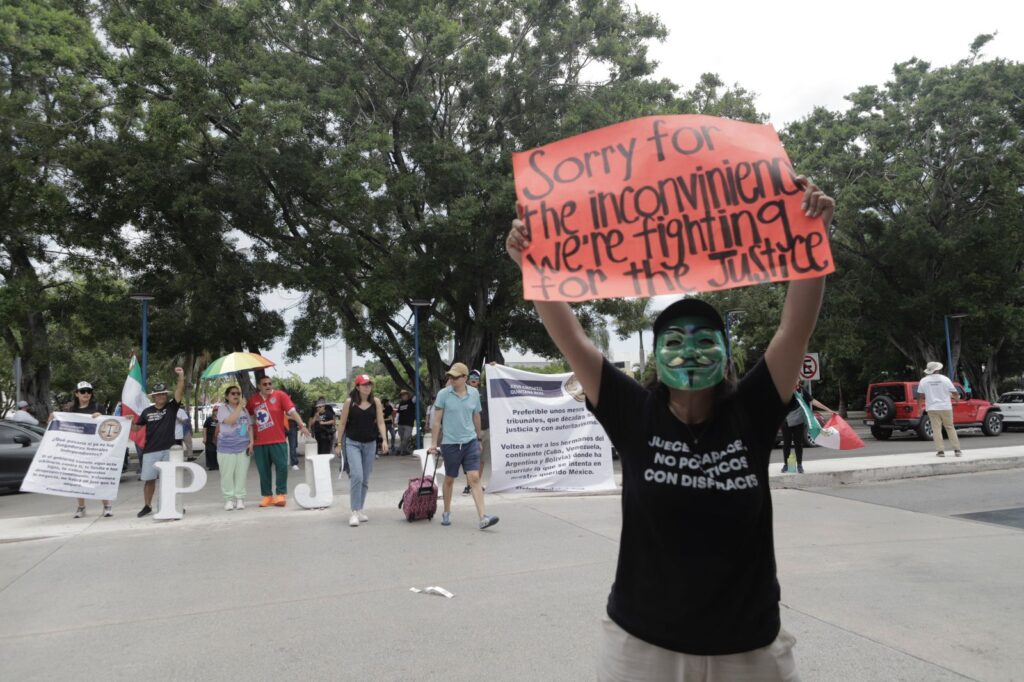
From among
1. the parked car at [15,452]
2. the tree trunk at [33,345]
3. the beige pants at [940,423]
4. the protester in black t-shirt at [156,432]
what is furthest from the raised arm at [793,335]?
the tree trunk at [33,345]

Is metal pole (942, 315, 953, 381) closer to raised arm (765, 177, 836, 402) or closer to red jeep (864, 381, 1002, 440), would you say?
red jeep (864, 381, 1002, 440)

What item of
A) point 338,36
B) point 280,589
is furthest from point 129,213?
point 280,589

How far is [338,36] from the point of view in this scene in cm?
2152

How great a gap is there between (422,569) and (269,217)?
1835 cm

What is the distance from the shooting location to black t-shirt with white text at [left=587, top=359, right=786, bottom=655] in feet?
6.74

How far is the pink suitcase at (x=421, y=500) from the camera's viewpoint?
29.6 feet

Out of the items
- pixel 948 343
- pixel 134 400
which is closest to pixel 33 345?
pixel 134 400

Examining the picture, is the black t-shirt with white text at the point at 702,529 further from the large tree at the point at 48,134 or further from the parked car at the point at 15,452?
the large tree at the point at 48,134

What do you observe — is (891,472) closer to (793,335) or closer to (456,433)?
(456,433)

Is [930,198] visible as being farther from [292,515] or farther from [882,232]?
[292,515]

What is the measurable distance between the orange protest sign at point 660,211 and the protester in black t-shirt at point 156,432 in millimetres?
8476

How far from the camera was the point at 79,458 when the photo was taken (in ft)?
33.6

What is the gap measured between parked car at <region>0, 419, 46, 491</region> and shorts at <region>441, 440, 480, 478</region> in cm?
916

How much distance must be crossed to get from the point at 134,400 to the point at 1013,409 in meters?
25.3
